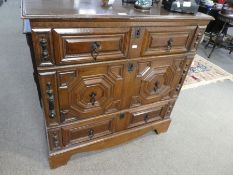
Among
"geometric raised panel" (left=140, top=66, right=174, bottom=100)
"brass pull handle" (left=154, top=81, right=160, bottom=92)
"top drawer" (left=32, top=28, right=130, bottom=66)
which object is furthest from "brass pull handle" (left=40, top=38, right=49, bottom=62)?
"brass pull handle" (left=154, top=81, right=160, bottom=92)

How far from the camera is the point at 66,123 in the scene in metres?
1.18

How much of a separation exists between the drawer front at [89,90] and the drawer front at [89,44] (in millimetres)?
60

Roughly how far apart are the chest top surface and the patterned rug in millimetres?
1519

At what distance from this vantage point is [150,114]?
4.97 ft

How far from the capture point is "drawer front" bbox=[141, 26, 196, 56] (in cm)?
105

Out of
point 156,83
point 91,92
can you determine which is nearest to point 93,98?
point 91,92

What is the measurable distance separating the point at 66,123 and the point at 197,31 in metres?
0.97

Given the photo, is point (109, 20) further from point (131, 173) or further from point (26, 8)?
point (131, 173)

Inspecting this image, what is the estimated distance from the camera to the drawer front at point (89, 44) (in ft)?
2.85

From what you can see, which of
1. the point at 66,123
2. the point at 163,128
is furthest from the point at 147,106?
the point at 66,123

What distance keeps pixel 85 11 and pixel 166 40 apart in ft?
1.61

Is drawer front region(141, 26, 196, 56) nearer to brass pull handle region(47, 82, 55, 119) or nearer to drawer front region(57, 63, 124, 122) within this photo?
drawer front region(57, 63, 124, 122)

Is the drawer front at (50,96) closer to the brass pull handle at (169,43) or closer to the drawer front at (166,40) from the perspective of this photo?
the drawer front at (166,40)

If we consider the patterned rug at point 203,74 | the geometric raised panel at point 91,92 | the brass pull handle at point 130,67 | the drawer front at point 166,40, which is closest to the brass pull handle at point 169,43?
the drawer front at point 166,40
